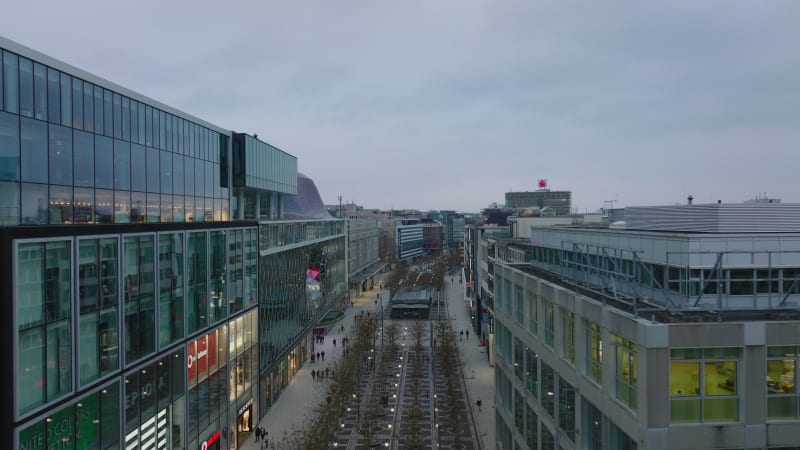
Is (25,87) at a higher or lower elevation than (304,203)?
higher

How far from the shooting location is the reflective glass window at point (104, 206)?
27.9m

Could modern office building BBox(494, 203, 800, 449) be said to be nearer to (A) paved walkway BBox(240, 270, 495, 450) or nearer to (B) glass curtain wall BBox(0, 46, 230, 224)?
(A) paved walkway BBox(240, 270, 495, 450)

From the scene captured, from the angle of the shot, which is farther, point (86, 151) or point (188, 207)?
point (188, 207)

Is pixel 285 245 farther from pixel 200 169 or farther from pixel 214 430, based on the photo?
pixel 214 430

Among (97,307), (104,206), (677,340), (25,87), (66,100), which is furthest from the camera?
(104,206)

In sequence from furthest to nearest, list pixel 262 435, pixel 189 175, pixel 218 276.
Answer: pixel 262 435 < pixel 189 175 < pixel 218 276

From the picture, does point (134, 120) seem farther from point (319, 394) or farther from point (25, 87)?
point (319, 394)

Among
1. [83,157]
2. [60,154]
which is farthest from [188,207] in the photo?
[60,154]

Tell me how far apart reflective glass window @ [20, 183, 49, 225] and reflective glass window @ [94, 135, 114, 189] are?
12.7 ft

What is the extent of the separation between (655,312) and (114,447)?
2476 cm

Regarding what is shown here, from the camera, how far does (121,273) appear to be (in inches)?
1053

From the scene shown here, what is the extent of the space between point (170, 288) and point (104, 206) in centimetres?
626

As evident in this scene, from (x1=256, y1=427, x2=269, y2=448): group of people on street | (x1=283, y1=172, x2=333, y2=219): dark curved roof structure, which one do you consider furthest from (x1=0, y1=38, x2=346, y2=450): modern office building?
(x1=283, y1=172, x2=333, y2=219): dark curved roof structure

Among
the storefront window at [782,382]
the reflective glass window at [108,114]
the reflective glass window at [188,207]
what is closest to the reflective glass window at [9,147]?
the reflective glass window at [108,114]
